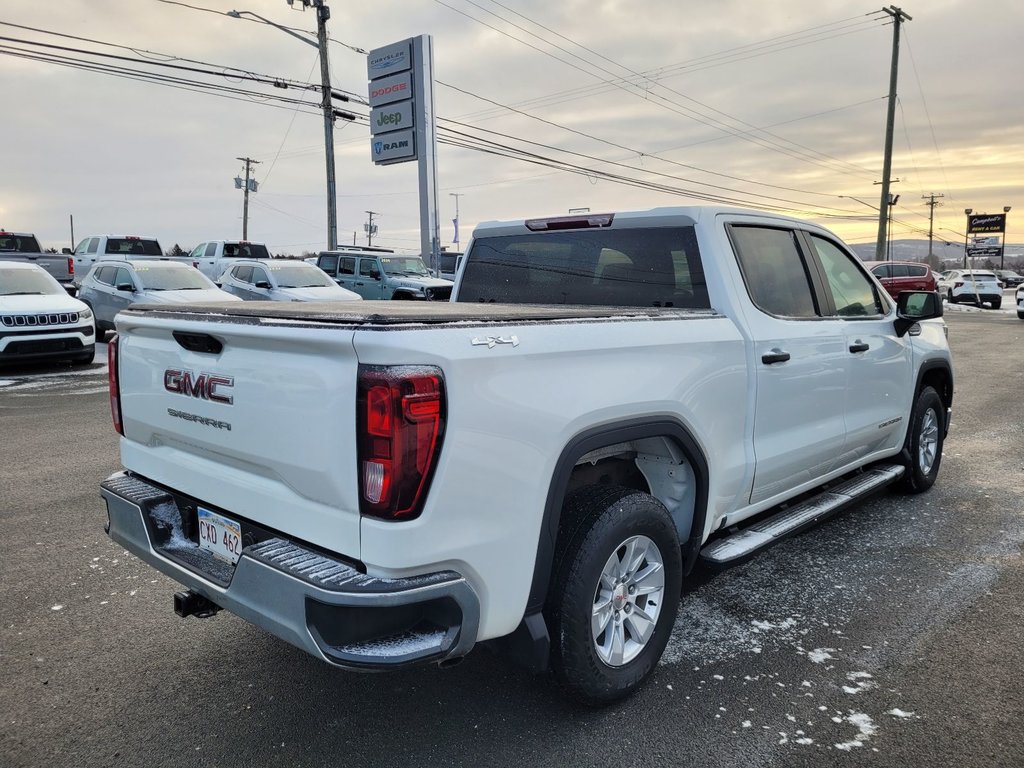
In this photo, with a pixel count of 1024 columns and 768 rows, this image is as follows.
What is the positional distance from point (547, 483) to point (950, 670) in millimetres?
2033

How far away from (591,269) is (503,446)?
2.00 metres

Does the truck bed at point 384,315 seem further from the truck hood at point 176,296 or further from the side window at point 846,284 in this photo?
the truck hood at point 176,296

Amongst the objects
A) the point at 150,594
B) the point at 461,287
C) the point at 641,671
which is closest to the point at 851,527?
the point at 641,671

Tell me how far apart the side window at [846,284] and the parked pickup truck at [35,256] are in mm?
16951

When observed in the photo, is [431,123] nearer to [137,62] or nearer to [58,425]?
[137,62]

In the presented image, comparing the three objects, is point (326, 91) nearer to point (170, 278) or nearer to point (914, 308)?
point (170, 278)

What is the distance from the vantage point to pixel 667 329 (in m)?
2.96

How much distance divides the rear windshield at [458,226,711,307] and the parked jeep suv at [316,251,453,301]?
44.9ft

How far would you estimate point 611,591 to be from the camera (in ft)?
9.02

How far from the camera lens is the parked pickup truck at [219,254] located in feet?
76.6

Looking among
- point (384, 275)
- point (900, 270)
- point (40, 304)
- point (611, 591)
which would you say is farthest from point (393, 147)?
point (611, 591)

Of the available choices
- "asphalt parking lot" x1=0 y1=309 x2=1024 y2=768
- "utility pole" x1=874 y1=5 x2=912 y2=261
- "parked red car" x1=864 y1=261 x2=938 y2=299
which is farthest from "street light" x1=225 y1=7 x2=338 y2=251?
"utility pole" x1=874 y1=5 x2=912 y2=261

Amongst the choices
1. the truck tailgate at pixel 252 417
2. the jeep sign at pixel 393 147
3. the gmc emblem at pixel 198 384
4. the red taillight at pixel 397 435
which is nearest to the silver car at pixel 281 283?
the jeep sign at pixel 393 147

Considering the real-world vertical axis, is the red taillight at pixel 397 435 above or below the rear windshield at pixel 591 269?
below
